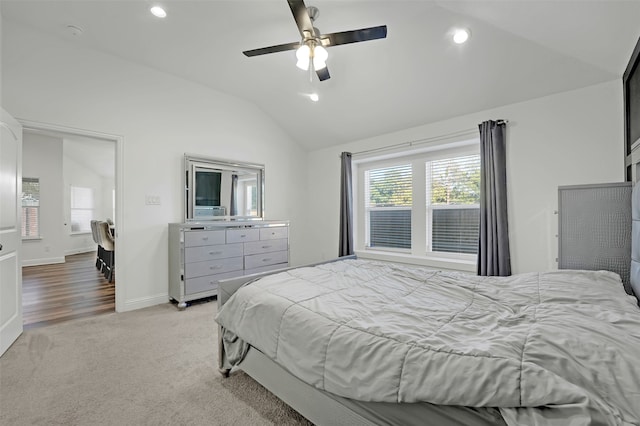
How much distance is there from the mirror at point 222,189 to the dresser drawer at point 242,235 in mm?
461

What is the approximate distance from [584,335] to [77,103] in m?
4.31

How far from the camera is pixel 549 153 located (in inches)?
108

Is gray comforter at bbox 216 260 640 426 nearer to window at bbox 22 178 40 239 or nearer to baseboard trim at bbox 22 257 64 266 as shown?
baseboard trim at bbox 22 257 64 266

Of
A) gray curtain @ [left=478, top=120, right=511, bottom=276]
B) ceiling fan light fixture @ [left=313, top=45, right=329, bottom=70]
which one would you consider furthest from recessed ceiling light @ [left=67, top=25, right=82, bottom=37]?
gray curtain @ [left=478, top=120, right=511, bottom=276]

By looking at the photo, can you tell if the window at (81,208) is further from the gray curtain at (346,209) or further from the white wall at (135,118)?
the gray curtain at (346,209)

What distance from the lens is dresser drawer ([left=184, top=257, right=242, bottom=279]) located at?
11.1 feet

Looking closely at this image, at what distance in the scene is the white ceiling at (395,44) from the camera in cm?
215

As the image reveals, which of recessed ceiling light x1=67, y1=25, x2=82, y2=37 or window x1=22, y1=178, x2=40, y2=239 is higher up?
recessed ceiling light x1=67, y1=25, x2=82, y2=37

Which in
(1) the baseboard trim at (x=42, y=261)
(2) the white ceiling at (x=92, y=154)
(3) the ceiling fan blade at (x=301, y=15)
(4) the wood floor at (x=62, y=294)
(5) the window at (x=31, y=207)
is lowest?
(4) the wood floor at (x=62, y=294)

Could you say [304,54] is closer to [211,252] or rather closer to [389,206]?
[211,252]

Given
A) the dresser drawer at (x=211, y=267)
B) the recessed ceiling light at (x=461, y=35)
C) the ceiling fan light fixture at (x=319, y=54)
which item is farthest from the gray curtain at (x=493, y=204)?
the dresser drawer at (x=211, y=267)

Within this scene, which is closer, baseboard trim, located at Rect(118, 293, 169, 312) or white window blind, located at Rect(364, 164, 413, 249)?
baseboard trim, located at Rect(118, 293, 169, 312)

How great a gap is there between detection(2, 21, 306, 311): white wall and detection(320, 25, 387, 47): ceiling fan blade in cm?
246

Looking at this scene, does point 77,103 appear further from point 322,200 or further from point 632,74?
point 632,74
